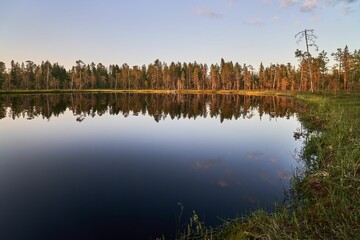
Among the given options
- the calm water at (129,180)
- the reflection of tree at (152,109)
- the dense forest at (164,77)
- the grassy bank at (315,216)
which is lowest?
the calm water at (129,180)

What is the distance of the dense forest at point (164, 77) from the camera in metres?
105

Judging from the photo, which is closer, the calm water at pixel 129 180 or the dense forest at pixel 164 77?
the calm water at pixel 129 180

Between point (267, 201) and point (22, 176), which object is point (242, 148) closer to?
point (267, 201)

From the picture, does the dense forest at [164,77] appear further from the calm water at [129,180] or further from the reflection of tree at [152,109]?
the calm water at [129,180]

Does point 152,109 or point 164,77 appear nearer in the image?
point 152,109

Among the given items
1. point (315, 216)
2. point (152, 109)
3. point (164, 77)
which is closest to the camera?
point (315, 216)

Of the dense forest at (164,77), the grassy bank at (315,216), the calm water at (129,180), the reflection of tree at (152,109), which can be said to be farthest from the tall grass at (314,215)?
the dense forest at (164,77)

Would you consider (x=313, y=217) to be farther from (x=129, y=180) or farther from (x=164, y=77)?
(x=164, y=77)

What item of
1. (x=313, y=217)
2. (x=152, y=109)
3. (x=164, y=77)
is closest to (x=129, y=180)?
(x=313, y=217)

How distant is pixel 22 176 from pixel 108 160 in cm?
413

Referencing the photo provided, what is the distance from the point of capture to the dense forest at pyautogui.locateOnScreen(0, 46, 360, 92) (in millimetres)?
104625

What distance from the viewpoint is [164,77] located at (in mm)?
143000

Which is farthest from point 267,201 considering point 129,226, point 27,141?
point 27,141

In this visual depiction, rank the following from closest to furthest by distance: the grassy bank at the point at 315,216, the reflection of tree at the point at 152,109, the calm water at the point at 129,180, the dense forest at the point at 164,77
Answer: the grassy bank at the point at 315,216
the calm water at the point at 129,180
the reflection of tree at the point at 152,109
the dense forest at the point at 164,77
